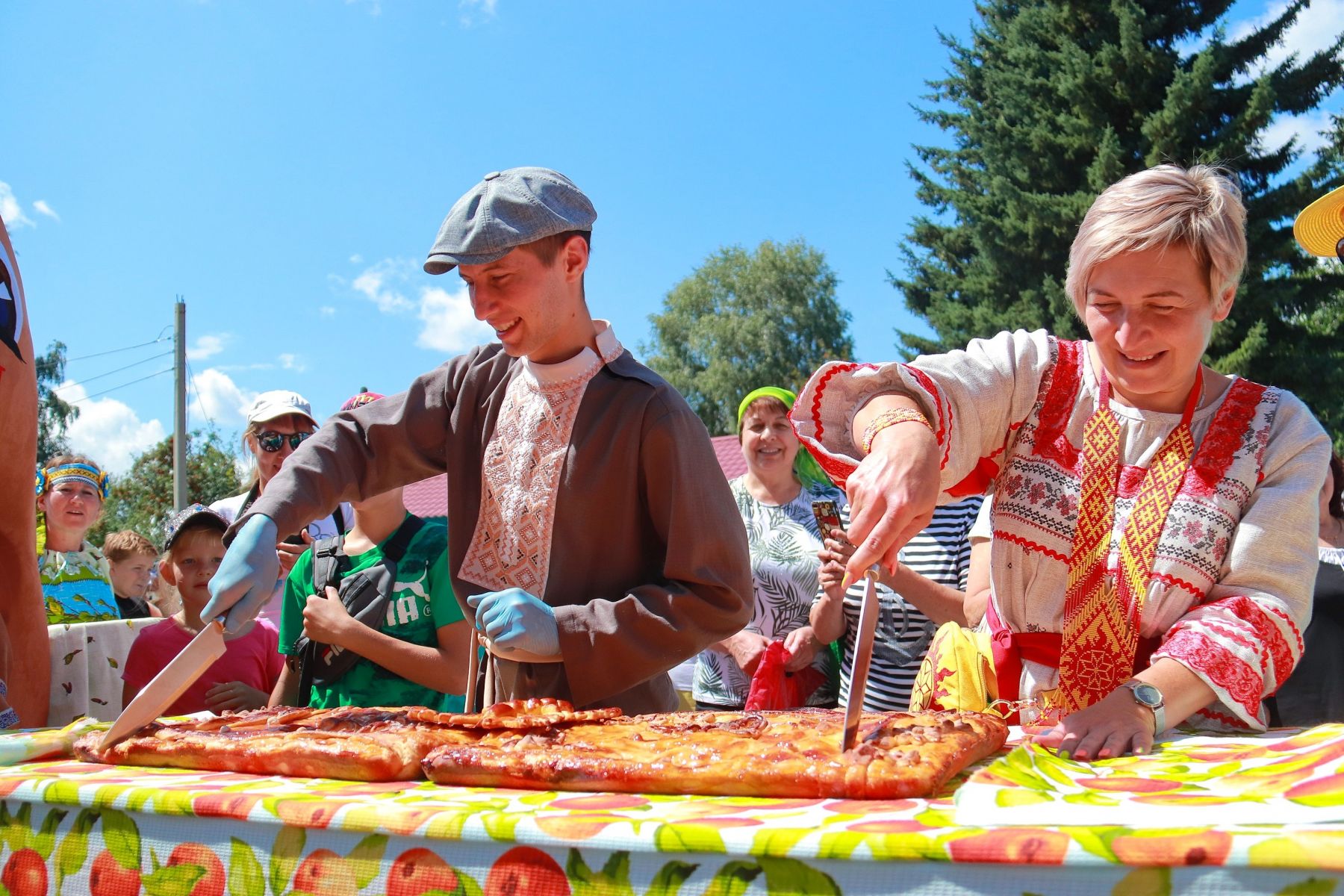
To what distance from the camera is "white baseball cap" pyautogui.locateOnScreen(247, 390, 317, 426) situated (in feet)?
13.4

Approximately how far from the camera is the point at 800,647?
135 inches

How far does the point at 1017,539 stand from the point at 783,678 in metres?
1.89

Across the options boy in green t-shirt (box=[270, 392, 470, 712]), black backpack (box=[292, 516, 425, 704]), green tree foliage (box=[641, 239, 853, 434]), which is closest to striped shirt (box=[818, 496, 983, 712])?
boy in green t-shirt (box=[270, 392, 470, 712])

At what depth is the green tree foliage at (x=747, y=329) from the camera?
32.3 metres

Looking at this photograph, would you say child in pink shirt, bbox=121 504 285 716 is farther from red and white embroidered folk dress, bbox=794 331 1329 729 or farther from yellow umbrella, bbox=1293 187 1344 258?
yellow umbrella, bbox=1293 187 1344 258

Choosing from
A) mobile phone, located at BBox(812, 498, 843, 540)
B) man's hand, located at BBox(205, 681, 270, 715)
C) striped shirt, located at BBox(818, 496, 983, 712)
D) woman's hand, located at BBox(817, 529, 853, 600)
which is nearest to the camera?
woman's hand, located at BBox(817, 529, 853, 600)

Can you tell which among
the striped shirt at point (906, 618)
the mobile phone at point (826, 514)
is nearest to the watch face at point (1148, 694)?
the mobile phone at point (826, 514)

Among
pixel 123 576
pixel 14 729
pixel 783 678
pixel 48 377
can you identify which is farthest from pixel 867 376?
pixel 48 377

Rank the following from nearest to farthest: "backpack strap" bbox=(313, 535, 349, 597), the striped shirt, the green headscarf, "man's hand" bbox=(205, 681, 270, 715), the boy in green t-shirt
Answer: the boy in green t-shirt
"backpack strap" bbox=(313, 535, 349, 597)
"man's hand" bbox=(205, 681, 270, 715)
the striped shirt
the green headscarf

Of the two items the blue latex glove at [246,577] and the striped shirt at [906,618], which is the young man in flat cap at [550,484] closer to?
the blue latex glove at [246,577]

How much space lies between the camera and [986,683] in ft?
5.57

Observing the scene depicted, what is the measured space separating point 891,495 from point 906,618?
83.8 inches

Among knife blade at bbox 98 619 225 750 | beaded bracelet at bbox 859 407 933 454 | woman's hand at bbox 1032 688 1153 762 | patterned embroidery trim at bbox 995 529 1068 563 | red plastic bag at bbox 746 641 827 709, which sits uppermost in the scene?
beaded bracelet at bbox 859 407 933 454

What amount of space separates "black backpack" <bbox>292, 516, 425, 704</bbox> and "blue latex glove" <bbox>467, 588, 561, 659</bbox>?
1.10 m
